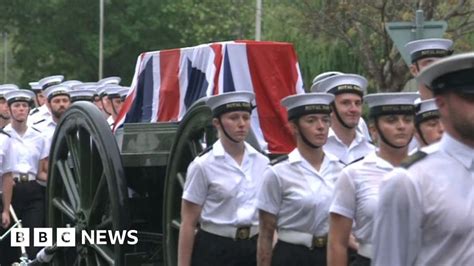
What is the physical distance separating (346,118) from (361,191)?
1.83m

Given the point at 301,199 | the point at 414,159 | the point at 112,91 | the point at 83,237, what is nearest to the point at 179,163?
the point at 83,237

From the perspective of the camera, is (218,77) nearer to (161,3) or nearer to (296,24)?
(296,24)

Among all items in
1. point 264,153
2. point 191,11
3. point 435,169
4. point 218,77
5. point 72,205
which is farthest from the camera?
point 191,11

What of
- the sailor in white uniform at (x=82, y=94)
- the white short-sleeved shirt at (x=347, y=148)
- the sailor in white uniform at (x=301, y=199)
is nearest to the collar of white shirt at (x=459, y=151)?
the sailor in white uniform at (x=301, y=199)

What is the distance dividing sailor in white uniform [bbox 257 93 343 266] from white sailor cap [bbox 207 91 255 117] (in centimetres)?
76

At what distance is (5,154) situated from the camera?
451 inches

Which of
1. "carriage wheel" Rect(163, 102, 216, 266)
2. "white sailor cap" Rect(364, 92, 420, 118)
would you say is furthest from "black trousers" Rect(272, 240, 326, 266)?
"carriage wheel" Rect(163, 102, 216, 266)

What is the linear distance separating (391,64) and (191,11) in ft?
70.2

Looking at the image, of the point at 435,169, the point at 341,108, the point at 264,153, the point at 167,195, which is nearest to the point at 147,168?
the point at 167,195

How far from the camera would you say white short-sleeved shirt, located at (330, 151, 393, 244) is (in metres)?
5.39

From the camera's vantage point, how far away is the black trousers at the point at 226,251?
23.4ft

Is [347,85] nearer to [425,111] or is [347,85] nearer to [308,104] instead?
[308,104]

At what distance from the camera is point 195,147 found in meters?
7.90

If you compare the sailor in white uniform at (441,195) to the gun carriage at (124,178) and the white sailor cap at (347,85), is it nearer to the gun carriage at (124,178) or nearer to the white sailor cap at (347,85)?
the white sailor cap at (347,85)
